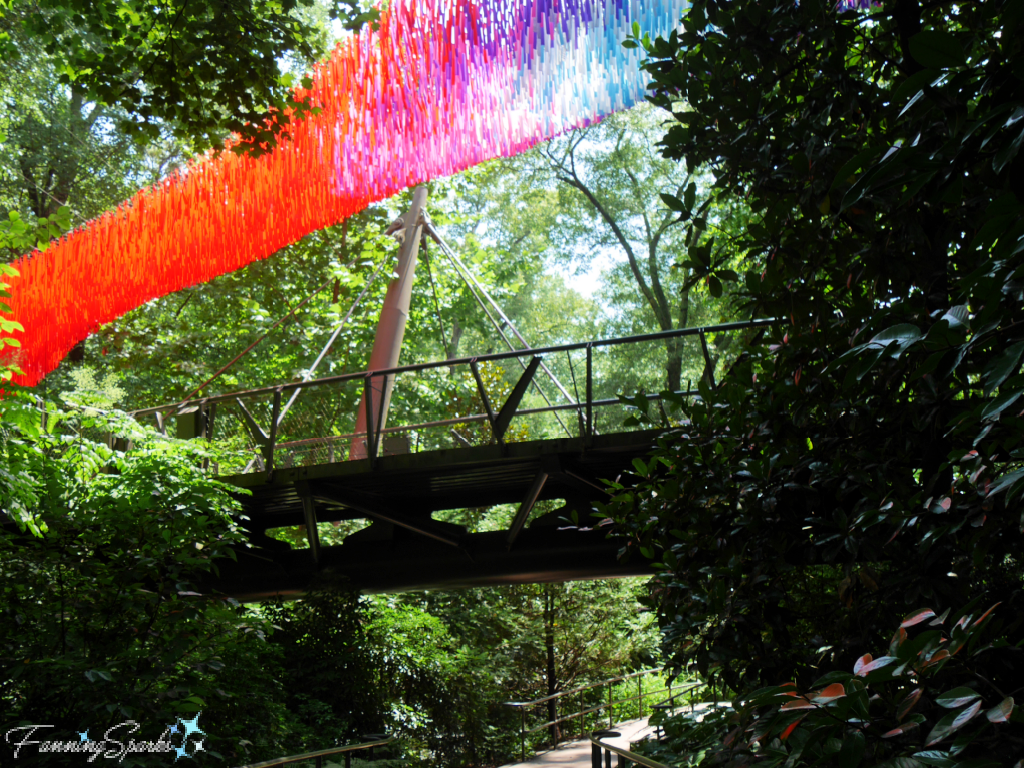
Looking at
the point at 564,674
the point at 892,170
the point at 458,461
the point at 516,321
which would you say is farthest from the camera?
the point at 516,321

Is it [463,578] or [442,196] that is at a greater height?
[442,196]

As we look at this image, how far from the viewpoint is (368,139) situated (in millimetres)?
10180

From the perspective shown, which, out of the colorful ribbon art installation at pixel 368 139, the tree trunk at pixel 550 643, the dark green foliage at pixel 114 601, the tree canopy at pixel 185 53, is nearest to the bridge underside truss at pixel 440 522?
the dark green foliage at pixel 114 601

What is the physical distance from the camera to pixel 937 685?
58.7 inches

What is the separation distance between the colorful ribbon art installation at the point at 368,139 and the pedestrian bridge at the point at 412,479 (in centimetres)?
247

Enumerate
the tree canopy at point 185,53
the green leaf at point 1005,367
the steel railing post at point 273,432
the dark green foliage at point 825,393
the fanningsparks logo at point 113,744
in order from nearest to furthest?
the green leaf at point 1005,367 → the dark green foliage at point 825,393 → the fanningsparks logo at point 113,744 → the tree canopy at point 185,53 → the steel railing post at point 273,432

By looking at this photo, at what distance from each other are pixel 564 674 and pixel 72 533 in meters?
11.5

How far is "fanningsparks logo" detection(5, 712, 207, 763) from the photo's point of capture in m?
4.01

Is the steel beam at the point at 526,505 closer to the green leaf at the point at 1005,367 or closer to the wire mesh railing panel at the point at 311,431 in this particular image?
the wire mesh railing panel at the point at 311,431

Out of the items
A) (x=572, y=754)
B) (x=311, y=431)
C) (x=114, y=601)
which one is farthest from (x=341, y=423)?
(x=114, y=601)

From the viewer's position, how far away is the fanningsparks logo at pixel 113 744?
401 centimetres

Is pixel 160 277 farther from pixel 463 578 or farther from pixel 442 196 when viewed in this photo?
pixel 442 196

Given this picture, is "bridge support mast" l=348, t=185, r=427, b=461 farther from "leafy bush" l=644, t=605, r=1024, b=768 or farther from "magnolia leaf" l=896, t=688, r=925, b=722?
"magnolia leaf" l=896, t=688, r=925, b=722

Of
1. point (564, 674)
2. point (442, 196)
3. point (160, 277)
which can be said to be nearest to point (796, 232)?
point (160, 277)
